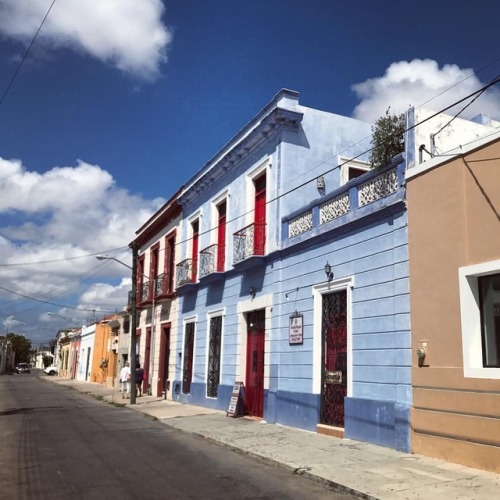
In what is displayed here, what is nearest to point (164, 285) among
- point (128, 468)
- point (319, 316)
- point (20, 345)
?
point (319, 316)

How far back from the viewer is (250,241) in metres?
14.3

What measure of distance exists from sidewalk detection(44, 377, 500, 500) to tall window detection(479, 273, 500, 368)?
59.8 inches

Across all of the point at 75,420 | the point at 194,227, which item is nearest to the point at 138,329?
the point at 194,227

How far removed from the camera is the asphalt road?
20.6 feet

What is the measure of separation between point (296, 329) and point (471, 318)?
16.5ft

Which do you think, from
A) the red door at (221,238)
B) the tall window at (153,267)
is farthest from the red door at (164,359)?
the red door at (221,238)

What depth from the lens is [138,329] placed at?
87.4ft

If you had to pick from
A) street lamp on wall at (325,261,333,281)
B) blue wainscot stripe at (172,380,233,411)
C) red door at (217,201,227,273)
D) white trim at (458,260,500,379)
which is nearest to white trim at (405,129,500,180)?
white trim at (458,260,500,379)

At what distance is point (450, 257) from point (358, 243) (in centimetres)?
248

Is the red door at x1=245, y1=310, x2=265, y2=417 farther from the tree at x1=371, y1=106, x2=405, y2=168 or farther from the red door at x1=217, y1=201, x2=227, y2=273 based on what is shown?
the tree at x1=371, y1=106, x2=405, y2=168

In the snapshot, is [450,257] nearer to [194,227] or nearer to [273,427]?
[273,427]

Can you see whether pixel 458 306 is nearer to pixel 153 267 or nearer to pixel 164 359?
pixel 164 359

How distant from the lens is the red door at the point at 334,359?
35.0 feet

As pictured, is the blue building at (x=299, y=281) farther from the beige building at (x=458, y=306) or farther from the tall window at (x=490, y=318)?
the tall window at (x=490, y=318)
